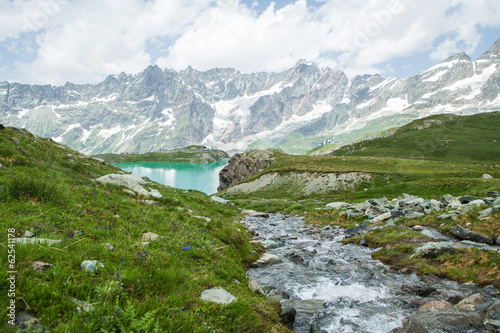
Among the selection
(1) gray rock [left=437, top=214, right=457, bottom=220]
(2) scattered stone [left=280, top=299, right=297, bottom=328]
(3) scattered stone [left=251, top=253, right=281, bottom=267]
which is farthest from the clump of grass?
(1) gray rock [left=437, top=214, right=457, bottom=220]

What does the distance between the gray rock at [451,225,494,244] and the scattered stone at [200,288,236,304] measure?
50.5 ft

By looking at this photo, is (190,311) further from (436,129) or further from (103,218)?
(436,129)

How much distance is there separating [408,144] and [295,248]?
162317 mm

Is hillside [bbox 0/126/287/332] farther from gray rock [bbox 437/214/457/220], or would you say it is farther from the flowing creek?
gray rock [bbox 437/214/457/220]

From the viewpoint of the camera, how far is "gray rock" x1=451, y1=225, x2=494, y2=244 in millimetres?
13586

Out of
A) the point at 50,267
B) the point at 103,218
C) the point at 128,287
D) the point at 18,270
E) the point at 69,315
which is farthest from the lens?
the point at 103,218

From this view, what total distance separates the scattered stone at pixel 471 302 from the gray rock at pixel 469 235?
7288mm

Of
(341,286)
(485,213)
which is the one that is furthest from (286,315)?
(485,213)

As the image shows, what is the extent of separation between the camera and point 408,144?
149750mm

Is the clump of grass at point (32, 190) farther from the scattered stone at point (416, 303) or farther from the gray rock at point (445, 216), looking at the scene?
the gray rock at point (445, 216)

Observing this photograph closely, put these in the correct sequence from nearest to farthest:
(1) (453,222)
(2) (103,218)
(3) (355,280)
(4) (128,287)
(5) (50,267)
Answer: (5) (50,267) < (4) (128,287) < (2) (103,218) < (3) (355,280) < (1) (453,222)

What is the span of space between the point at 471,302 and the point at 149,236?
419 inches

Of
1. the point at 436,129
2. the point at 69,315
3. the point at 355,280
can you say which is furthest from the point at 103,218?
the point at 436,129

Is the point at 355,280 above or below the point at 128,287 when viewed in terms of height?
below
